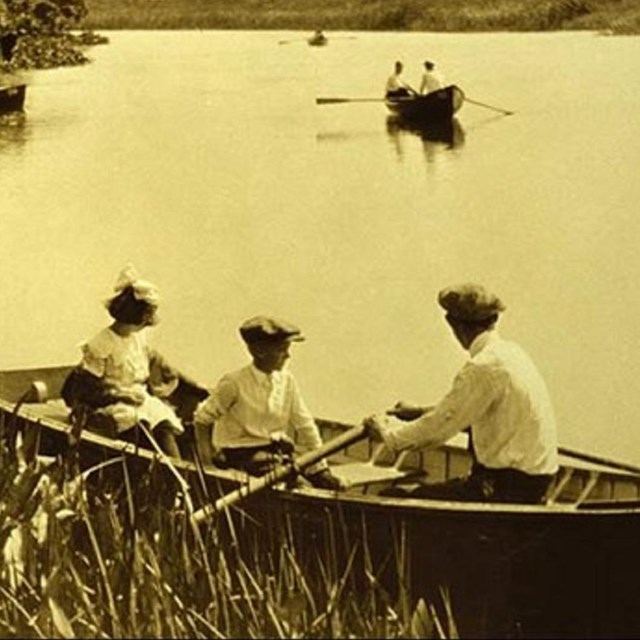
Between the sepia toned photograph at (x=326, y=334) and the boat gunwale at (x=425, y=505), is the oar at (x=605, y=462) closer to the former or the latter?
the sepia toned photograph at (x=326, y=334)

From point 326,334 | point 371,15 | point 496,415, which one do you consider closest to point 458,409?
point 496,415

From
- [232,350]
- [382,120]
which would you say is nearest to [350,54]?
[382,120]

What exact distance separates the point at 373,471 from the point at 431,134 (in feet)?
60.1

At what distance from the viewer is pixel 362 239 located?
59.0 feet

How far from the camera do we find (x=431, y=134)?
2553cm

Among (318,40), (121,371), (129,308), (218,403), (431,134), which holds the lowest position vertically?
(318,40)

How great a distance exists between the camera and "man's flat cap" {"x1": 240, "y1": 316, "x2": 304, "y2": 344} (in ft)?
21.1

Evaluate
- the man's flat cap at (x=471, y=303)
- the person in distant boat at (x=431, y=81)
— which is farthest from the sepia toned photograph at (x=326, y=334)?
the person in distant boat at (x=431, y=81)

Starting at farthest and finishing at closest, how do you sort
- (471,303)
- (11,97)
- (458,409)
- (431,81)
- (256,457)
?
(11,97), (431,81), (256,457), (458,409), (471,303)

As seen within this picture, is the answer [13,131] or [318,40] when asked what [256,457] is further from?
[318,40]

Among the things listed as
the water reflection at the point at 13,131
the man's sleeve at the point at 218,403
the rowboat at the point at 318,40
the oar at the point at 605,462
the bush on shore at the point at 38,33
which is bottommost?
the rowboat at the point at 318,40

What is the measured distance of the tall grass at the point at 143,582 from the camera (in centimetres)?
427

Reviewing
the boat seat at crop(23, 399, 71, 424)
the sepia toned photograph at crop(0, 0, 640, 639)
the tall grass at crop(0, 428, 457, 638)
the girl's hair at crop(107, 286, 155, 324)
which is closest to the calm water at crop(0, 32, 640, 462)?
the sepia toned photograph at crop(0, 0, 640, 639)

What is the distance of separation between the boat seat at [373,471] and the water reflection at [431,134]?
1713 centimetres
